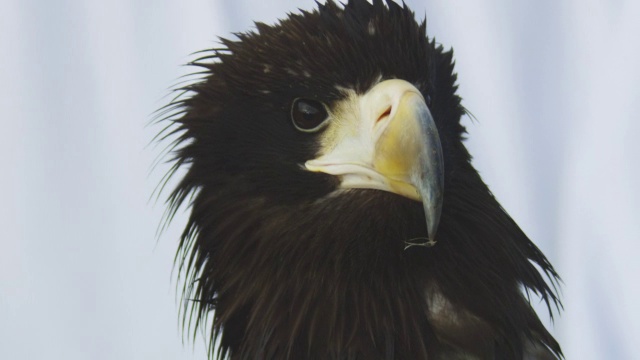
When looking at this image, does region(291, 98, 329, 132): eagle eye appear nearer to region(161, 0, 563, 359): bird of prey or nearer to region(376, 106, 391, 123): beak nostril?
region(161, 0, 563, 359): bird of prey

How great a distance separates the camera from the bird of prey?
74.8 inches

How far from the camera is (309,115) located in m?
1.95

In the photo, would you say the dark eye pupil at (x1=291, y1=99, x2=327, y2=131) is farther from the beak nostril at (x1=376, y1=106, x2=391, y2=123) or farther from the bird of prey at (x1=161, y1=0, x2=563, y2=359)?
the beak nostril at (x1=376, y1=106, x2=391, y2=123)

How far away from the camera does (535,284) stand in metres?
2.16

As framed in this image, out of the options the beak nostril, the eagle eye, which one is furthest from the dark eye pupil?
the beak nostril

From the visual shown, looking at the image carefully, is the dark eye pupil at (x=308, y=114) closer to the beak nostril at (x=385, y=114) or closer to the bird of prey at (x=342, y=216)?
the bird of prey at (x=342, y=216)

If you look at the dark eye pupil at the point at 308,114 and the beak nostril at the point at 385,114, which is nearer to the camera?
the beak nostril at the point at 385,114

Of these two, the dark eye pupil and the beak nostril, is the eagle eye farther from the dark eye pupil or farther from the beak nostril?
the beak nostril

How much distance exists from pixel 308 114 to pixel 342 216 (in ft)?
0.84

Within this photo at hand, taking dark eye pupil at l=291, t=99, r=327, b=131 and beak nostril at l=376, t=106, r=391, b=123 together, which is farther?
dark eye pupil at l=291, t=99, r=327, b=131

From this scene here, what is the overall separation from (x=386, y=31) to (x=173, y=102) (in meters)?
0.68

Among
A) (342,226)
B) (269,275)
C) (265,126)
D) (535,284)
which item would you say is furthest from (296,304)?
(535,284)

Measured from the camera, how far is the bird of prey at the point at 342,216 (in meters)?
1.90

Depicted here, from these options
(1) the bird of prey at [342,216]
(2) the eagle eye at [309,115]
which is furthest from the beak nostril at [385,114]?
(2) the eagle eye at [309,115]
